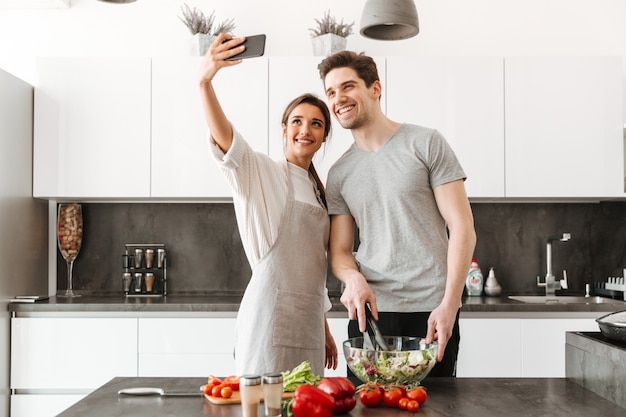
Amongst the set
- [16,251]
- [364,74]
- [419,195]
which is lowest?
[16,251]

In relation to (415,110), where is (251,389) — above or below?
below

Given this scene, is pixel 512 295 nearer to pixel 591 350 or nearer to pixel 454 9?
pixel 454 9

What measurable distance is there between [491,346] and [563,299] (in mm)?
648

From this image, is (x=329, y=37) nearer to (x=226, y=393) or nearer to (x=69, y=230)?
(x=69, y=230)

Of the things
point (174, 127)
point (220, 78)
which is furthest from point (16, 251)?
point (220, 78)

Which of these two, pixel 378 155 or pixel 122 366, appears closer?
pixel 378 155

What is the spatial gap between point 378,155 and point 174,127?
5.54 feet

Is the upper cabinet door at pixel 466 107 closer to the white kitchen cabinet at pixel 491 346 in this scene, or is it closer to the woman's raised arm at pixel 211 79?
the white kitchen cabinet at pixel 491 346

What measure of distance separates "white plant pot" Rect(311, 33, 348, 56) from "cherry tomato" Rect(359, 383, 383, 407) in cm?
235

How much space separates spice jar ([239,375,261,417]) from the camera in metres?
1.43

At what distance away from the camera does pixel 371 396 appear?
5.16 feet

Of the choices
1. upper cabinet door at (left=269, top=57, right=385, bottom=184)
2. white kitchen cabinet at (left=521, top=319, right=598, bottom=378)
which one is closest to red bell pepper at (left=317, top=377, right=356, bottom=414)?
white kitchen cabinet at (left=521, top=319, right=598, bottom=378)

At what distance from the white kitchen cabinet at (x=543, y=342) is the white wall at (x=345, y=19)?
1.65 m

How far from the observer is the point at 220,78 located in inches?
138
